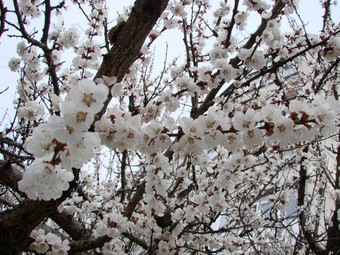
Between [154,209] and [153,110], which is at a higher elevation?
[153,110]

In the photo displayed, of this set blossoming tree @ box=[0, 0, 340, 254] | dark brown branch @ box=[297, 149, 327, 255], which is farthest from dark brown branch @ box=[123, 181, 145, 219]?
dark brown branch @ box=[297, 149, 327, 255]

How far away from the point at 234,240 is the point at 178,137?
2.82 meters

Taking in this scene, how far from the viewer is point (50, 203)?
186 centimetres

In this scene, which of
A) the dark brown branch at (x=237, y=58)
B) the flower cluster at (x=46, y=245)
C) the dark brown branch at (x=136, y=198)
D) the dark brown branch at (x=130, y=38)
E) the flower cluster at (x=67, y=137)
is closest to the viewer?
the flower cluster at (x=67, y=137)

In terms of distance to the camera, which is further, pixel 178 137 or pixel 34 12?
pixel 34 12

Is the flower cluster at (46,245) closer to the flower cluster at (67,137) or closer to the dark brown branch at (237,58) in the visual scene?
the flower cluster at (67,137)

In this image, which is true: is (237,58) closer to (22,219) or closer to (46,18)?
(46,18)

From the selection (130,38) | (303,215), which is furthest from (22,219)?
(303,215)

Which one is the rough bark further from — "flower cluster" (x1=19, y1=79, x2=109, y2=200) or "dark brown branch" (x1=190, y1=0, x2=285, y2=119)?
"dark brown branch" (x1=190, y1=0, x2=285, y2=119)

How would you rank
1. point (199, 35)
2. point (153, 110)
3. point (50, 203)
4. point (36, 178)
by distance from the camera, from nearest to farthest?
point (36, 178) < point (50, 203) < point (153, 110) < point (199, 35)

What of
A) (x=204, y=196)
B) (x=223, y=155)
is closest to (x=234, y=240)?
(x=204, y=196)

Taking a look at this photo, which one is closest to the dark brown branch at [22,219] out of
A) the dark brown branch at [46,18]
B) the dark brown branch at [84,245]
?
the dark brown branch at [84,245]

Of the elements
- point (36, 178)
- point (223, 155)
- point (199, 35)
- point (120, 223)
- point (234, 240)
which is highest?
point (199, 35)

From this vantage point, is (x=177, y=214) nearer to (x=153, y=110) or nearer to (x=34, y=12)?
(x=153, y=110)
